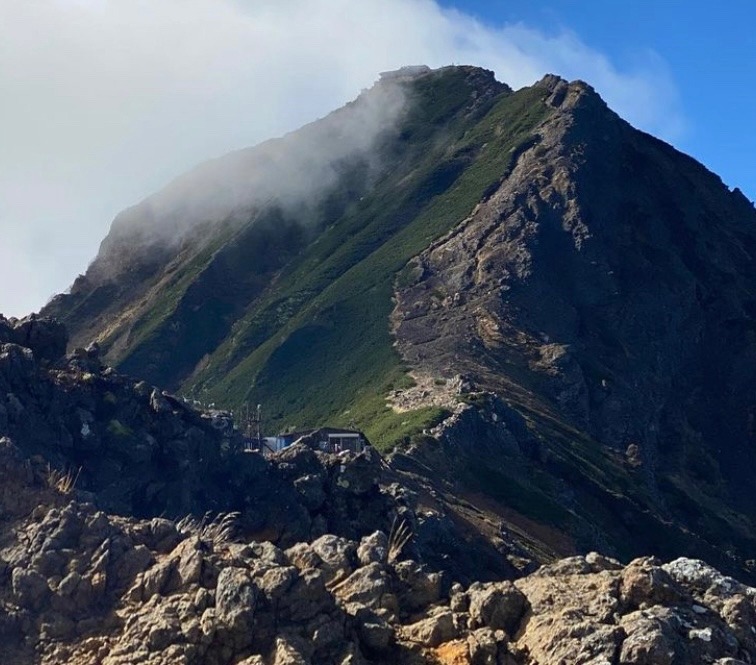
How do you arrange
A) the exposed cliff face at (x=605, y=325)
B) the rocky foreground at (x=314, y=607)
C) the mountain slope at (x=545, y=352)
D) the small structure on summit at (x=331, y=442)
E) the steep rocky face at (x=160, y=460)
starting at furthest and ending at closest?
the exposed cliff face at (x=605, y=325) → the mountain slope at (x=545, y=352) → the small structure on summit at (x=331, y=442) → the steep rocky face at (x=160, y=460) → the rocky foreground at (x=314, y=607)

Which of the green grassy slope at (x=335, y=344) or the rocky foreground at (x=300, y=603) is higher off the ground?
the green grassy slope at (x=335, y=344)

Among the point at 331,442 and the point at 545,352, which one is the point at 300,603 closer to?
the point at 331,442

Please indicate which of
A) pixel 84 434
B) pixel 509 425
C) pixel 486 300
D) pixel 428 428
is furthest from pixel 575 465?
pixel 84 434

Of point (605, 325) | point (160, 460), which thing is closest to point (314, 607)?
point (160, 460)

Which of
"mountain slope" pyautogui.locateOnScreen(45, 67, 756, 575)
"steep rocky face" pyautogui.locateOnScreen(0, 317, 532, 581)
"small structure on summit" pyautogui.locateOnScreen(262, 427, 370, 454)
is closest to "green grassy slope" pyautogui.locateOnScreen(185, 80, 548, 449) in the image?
"mountain slope" pyautogui.locateOnScreen(45, 67, 756, 575)

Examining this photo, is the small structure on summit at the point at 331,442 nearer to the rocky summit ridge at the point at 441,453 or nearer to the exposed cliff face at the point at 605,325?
the rocky summit ridge at the point at 441,453

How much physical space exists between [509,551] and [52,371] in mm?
36403

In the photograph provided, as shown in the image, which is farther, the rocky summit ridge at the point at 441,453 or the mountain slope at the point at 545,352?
the mountain slope at the point at 545,352

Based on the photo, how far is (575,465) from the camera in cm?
12444

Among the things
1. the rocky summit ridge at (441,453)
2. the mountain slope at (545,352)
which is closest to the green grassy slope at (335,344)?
the mountain slope at (545,352)

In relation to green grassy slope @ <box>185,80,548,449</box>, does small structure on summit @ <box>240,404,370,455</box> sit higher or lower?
lower

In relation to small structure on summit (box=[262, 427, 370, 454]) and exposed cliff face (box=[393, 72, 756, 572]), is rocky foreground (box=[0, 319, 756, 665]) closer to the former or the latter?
small structure on summit (box=[262, 427, 370, 454])

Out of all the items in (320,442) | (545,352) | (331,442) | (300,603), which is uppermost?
(320,442)

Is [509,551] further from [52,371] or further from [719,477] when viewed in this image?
[719,477]
